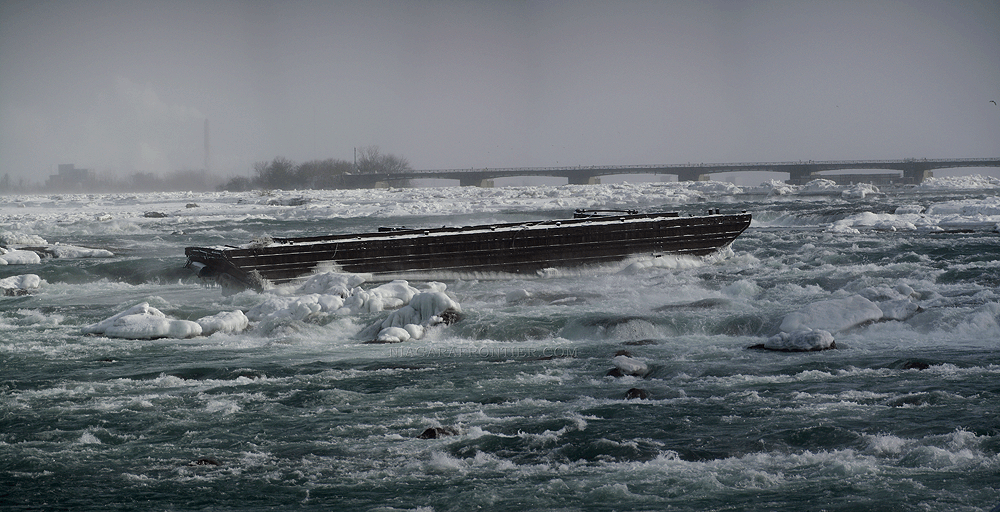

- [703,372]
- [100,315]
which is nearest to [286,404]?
[703,372]

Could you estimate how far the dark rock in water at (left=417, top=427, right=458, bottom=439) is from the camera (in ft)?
28.2

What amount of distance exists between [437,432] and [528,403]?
156cm

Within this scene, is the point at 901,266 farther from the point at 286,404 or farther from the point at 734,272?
the point at 286,404

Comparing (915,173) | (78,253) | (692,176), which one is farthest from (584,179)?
(78,253)

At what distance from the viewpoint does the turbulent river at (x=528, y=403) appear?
720 cm

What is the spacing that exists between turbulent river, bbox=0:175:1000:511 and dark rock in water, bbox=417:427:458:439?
0.12m

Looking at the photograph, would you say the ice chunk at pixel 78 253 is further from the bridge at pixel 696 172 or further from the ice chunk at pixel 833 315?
the bridge at pixel 696 172

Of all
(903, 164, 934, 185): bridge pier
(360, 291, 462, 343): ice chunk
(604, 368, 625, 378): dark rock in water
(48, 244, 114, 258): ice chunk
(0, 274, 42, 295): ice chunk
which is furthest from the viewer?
(903, 164, 934, 185): bridge pier

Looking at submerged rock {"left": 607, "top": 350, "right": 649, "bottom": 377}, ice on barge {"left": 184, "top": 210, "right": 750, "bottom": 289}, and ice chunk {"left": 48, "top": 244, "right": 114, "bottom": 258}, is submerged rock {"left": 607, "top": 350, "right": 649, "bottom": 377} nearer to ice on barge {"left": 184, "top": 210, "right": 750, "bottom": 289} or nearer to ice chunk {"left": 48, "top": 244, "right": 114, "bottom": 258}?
ice on barge {"left": 184, "top": 210, "right": 750, "bottom": 289}

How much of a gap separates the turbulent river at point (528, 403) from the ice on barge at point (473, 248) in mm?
926

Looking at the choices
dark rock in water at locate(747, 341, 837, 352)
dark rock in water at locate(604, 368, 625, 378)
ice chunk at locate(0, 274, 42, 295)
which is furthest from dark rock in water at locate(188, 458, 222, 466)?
ice chunk at locate(0, 274, 42, 295)

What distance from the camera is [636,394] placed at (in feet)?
32.6

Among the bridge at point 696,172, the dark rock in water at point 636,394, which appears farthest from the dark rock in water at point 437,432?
the bridge at point 696,172

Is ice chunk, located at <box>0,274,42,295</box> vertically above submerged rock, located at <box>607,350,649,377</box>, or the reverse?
ice chunk, located at <box>0,274,42,295</box>
